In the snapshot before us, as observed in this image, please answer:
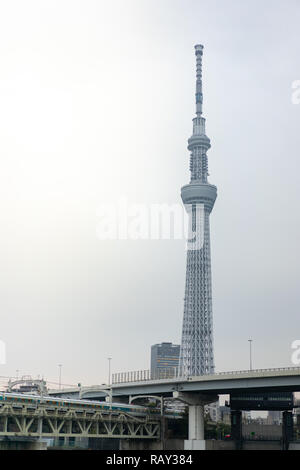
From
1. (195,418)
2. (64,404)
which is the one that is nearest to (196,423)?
(195,418)

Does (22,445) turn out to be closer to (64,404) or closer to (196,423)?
(64,404)

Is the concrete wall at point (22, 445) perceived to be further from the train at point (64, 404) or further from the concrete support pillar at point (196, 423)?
the concrete support pillar at point (196, 423)

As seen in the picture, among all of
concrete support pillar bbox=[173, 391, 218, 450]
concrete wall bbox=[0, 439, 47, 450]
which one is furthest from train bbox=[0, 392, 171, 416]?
concrete support pillar bbox=[173, 391, 218, 450]

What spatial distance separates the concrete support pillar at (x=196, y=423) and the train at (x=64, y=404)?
11.1 metres

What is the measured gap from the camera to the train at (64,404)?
115250mm

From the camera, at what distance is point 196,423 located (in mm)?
140500

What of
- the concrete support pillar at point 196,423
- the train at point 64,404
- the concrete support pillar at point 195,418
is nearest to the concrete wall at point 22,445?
the train at point 64,404

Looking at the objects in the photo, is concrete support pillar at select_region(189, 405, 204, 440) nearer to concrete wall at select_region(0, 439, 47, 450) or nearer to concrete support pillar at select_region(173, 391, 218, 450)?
concrete support pillar at select_region(173, 391, 218, 450)

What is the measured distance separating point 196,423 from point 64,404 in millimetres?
32129

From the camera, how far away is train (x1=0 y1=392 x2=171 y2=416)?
378 feet

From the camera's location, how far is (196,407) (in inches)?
5640

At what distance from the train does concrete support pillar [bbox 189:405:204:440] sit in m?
11.1
